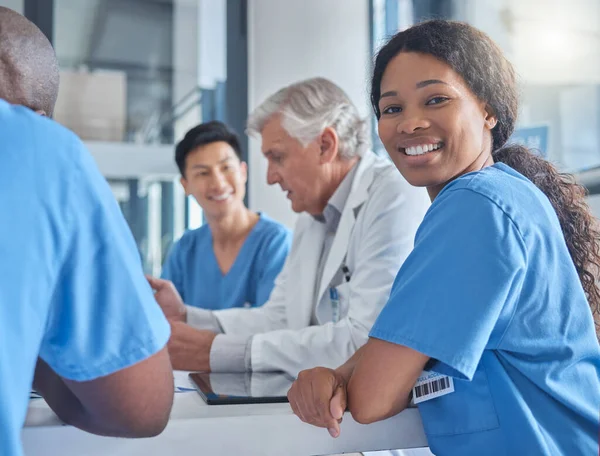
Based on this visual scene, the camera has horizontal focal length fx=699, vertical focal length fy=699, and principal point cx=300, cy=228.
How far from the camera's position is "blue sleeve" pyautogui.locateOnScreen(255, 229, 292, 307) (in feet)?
8.16

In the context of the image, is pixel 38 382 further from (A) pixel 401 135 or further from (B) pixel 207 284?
(B) pixel 207 284

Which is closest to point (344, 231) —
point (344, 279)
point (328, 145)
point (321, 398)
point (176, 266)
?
point (344, 279)

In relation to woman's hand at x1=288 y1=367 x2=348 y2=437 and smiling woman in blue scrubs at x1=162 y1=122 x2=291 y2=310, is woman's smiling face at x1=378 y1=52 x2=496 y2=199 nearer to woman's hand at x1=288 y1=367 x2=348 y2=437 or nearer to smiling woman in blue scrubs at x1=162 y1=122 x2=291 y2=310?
woman's hand at x1=288 y1=367 x2=348 y2=437

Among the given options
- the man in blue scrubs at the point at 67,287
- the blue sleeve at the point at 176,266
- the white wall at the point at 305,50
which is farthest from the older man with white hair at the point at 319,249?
the white wall at the point at 305,50

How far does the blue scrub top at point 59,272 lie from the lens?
59 centimetres

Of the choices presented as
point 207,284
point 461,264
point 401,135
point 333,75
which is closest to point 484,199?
point 461,264

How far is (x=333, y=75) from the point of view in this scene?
3.59 metres

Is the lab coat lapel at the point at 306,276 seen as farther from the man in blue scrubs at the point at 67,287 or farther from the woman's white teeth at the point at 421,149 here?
the man in blue scrubs at the point at 67,287

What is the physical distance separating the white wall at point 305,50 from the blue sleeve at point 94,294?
9.71 feet

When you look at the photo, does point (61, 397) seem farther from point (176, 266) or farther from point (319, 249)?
point (176, 266)

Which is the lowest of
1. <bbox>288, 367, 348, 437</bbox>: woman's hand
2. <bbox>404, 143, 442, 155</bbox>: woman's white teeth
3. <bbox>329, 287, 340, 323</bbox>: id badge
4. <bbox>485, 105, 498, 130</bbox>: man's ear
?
<bbox>329, 287, 340, 323</bbox>: id badge

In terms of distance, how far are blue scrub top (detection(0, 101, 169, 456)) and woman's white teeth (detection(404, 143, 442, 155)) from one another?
1.93 feet

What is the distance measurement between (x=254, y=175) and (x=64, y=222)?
121 inches

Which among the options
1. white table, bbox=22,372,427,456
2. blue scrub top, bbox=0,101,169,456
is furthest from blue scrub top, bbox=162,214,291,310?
blue scrub top, bbox=0,101,169,456
